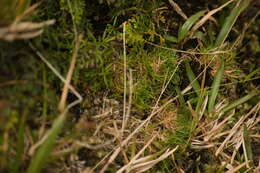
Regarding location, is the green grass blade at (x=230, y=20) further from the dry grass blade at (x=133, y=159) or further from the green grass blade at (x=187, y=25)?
the dry grass blade at (x=133, y=159)

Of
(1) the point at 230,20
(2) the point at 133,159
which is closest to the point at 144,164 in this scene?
(2) the point at 133,159

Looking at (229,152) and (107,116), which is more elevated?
(107,116)

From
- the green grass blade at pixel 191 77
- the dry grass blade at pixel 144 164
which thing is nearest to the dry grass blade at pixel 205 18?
the green grass blade at pixel 191 77

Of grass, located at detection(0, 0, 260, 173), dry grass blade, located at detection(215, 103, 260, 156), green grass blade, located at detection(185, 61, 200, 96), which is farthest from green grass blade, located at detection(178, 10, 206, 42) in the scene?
dry grass blade, located at detection(215, 103, 260, 156)

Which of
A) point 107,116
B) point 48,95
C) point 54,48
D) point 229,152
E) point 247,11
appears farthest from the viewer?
point 247,11

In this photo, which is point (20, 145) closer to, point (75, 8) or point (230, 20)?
point (75, 8)

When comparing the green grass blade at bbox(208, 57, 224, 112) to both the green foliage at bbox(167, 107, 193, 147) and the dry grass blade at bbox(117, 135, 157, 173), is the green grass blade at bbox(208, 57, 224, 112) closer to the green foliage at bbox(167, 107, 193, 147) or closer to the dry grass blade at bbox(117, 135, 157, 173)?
the green foliage at bbox(167, 107, 193, 147)

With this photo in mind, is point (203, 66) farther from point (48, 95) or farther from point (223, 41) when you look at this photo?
point (48, 95)

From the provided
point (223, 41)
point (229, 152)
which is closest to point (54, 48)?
point (223, 41)
